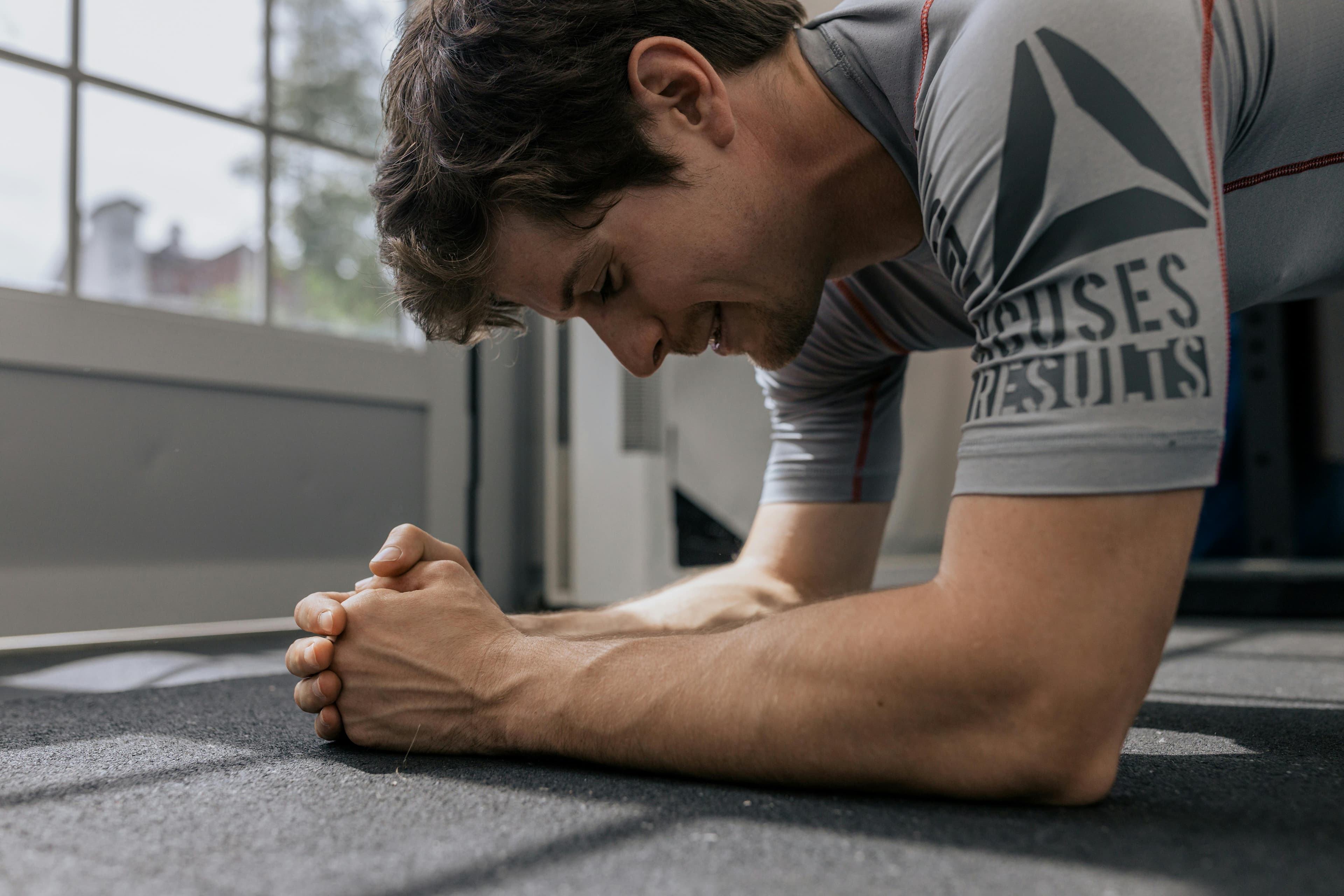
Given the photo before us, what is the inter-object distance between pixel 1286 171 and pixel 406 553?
0.78 metres

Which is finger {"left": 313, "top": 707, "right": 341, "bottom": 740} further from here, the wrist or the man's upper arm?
the man's upper arm

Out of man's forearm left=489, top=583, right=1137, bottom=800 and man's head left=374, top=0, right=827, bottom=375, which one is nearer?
man's forearm left=489, top=583, right=1137, bottom=800

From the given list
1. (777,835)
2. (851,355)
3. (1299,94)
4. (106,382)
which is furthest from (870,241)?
(106,382)

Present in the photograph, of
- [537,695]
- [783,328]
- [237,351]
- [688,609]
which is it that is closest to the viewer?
[537,695]

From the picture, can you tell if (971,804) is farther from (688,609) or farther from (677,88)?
(677,88)

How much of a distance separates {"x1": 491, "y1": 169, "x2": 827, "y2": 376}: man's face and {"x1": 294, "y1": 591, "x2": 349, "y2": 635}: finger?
1.04 ft

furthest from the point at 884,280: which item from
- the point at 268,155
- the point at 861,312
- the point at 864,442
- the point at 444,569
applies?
the point at 268,155

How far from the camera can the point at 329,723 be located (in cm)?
80

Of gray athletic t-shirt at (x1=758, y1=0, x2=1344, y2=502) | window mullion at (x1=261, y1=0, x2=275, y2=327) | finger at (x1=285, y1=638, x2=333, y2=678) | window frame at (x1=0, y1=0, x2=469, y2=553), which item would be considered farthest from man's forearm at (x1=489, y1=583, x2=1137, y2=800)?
window mullion at (x1=261, y1=0, x2=275, y2=327)

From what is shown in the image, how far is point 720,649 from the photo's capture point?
0.66m

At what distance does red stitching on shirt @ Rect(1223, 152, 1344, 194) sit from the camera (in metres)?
0.76

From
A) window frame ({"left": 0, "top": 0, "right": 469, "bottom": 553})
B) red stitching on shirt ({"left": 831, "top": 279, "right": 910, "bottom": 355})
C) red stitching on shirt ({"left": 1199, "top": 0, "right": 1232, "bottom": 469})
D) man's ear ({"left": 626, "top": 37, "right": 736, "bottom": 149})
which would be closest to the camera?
red stitching on shirt ({"left": 1199, "top": 0, "right": 1232, "bottom": 469})

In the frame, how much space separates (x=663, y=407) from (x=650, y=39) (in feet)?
4.60

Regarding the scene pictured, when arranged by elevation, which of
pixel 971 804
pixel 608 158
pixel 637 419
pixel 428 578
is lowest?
pixel 971 804
